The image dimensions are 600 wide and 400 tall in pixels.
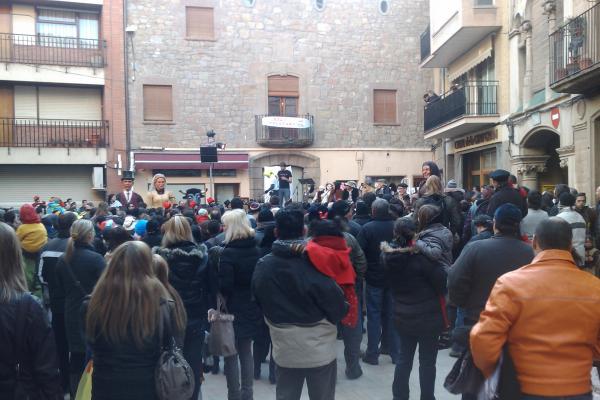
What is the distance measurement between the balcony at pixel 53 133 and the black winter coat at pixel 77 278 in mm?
18311

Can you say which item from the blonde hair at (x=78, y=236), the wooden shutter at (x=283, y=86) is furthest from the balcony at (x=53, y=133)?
the blonde hair at (x=78, y=236)

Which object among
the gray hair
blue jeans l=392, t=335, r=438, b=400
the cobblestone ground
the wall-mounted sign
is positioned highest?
the wall-mounted sign

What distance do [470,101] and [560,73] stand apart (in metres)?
5.42

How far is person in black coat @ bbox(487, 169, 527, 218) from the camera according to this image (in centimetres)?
680

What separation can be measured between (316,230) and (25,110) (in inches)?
818

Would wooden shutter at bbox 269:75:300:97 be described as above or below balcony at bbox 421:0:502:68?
below

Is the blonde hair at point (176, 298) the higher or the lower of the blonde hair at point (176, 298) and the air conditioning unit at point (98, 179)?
the lower

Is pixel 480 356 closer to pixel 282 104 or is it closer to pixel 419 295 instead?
pixel 419 295

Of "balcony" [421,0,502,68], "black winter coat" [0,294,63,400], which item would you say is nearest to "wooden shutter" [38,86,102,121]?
"balcony" [421,0,502,68]

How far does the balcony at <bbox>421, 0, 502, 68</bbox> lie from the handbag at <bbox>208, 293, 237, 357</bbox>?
1414 centimetres

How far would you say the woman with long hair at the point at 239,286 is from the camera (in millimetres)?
5133

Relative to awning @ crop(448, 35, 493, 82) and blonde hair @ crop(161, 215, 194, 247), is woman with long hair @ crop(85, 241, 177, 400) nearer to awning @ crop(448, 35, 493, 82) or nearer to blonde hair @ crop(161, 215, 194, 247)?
blonde hair @ crop(161, 215, 194, 247)

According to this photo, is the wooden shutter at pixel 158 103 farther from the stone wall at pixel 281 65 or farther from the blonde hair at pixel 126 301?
the blonde hair at pixel 126 301

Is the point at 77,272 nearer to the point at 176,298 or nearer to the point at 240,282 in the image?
the point at 240,282
